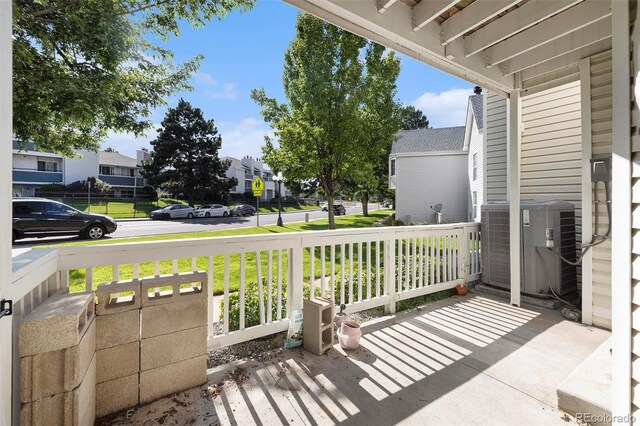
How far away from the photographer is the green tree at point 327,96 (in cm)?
999

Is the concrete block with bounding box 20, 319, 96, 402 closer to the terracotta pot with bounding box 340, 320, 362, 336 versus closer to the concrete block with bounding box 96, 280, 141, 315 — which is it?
the concrete block with bounding box 96, 280, 141, 315

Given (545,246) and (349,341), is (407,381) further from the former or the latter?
(545,246)

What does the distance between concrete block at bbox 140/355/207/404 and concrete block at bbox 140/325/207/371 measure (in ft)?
0.12

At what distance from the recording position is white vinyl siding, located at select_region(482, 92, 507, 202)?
5332 millimetres

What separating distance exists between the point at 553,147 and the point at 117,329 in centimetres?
549

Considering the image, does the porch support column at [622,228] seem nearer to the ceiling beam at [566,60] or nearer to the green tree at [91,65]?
the ceiling beam at [566,60]

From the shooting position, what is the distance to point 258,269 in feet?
8.67

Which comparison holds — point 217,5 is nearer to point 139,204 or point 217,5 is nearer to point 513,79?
point 513,79

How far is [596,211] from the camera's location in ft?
9.87

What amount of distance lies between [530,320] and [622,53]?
9.30 ft

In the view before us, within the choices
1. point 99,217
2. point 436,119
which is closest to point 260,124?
point 99,217

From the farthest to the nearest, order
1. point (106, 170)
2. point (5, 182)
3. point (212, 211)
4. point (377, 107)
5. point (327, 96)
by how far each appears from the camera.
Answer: point (106, 170), point (212, 211), point (377, 107), point (327, 96), point (5, 182)

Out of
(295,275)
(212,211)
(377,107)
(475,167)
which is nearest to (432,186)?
(475,167)

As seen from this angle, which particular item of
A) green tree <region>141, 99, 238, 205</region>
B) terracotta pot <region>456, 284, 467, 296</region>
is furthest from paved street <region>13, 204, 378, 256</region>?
terracotta pot <region>456, 284, 467, 296</region>
